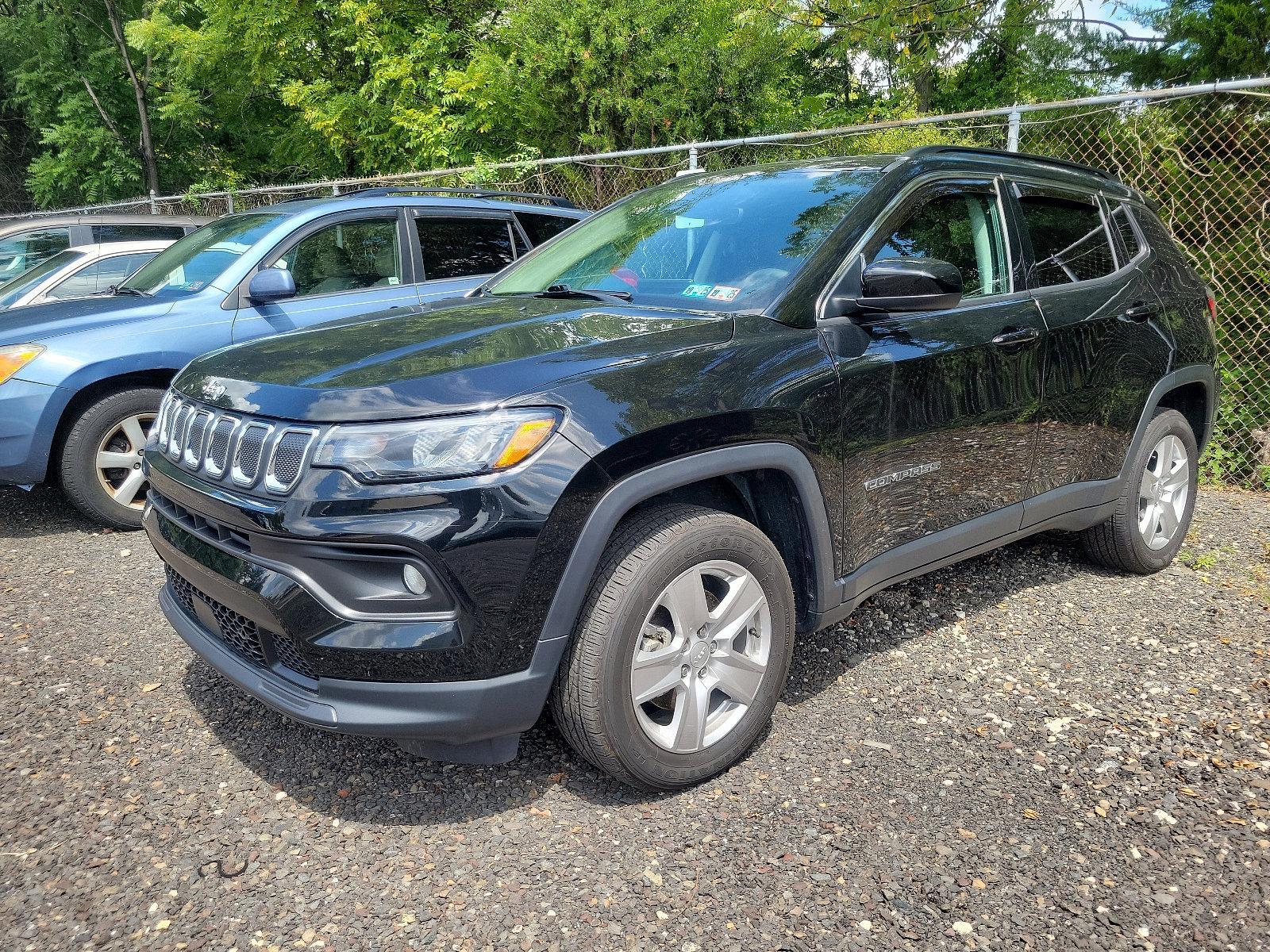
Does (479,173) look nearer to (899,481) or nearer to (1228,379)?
(1228,379)

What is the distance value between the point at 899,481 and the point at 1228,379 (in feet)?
13.3

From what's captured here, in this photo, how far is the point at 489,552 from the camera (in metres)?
2.21

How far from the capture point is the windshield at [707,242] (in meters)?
3.05

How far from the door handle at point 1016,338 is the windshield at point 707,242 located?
0.72 metres

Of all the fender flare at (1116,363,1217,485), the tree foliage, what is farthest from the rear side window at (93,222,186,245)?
the fender flare at (1116,363,1217,485)

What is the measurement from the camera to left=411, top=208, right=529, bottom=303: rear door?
19.4 feet

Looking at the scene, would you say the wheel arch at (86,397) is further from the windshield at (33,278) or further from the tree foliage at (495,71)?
the tree foliage at (495,71)

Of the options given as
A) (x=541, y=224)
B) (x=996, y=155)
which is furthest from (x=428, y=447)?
(x=541, y=224)

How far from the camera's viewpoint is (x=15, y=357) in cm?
482

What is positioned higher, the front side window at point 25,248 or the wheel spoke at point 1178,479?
the front side window at point 25,248

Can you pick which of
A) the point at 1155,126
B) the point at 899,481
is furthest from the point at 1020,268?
the point at 1155,126

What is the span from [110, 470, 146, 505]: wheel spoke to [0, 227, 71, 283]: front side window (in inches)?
A: 183

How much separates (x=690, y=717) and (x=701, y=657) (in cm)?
17

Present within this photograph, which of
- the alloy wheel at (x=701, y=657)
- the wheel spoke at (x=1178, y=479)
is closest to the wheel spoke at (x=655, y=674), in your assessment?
the alloy wheel at (x=701, y=657)
